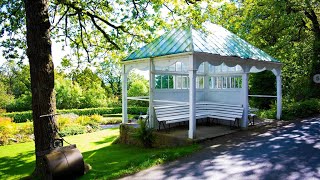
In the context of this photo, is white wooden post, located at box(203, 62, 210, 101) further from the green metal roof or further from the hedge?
the hedge

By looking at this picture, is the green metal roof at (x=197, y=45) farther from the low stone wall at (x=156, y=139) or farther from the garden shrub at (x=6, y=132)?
the garden shrub at (x=6, y=132)

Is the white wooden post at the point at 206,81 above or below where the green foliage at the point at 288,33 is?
below

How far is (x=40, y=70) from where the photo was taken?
641cm

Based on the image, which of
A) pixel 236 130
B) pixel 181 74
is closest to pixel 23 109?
pixel 181 74

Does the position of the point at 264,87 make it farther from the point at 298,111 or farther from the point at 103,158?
the point at 103,158

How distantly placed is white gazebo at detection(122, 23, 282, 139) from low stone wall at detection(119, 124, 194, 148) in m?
0.43

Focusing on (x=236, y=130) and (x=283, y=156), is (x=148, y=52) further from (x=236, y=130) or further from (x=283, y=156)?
(x=283, y=156)

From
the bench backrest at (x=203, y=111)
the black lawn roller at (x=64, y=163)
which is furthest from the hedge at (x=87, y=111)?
the black lawn roller at (x=64, y=163)

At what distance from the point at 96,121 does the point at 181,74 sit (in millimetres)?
10713

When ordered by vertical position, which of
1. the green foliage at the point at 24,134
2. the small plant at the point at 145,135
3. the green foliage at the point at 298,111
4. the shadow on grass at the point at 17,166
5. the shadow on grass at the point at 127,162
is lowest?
the shadow on grass at the point at 17,166

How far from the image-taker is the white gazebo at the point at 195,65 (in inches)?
341

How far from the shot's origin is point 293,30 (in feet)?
58.2

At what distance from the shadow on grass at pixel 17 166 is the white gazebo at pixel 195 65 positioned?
4148mm

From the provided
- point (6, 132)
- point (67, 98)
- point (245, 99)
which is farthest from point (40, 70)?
point (67, 98)
